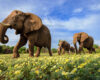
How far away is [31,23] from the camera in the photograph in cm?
721

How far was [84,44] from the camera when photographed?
39.8ft

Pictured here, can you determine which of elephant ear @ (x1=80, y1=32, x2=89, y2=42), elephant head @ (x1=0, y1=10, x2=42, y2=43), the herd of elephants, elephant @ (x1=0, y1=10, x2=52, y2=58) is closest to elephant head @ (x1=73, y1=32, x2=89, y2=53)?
elephant ear @ (x1=80, y1=32, x2=89, y2=42)

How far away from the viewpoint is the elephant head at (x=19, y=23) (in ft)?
21.2

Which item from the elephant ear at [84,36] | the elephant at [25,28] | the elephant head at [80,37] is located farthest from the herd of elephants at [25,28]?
the elephant ear at [84,36]

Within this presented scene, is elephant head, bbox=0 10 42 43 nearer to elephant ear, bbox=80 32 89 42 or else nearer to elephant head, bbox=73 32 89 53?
elephant head, bbox=73 32 89 53

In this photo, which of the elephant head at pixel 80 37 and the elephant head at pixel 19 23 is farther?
the elephant head at pixel 80 37

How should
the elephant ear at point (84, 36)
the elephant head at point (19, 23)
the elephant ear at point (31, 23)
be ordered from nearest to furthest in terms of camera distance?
1. the elephant head at point (19, 23)
2. the elephant ear at point (31, 23)
3. the elephant ear at point (84, 36)

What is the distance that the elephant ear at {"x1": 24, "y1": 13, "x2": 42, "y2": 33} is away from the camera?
6.97m

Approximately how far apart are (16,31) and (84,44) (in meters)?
7.29

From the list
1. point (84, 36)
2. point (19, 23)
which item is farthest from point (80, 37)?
point (19, 23)

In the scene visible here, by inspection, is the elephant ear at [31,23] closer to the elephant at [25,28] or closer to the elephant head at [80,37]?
the elephant at [25,28]

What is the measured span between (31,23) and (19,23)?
0.74 metres

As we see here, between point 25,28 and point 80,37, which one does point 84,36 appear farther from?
point 25,28

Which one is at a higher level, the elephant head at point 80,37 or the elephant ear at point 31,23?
the elephant ear at point 31,23
